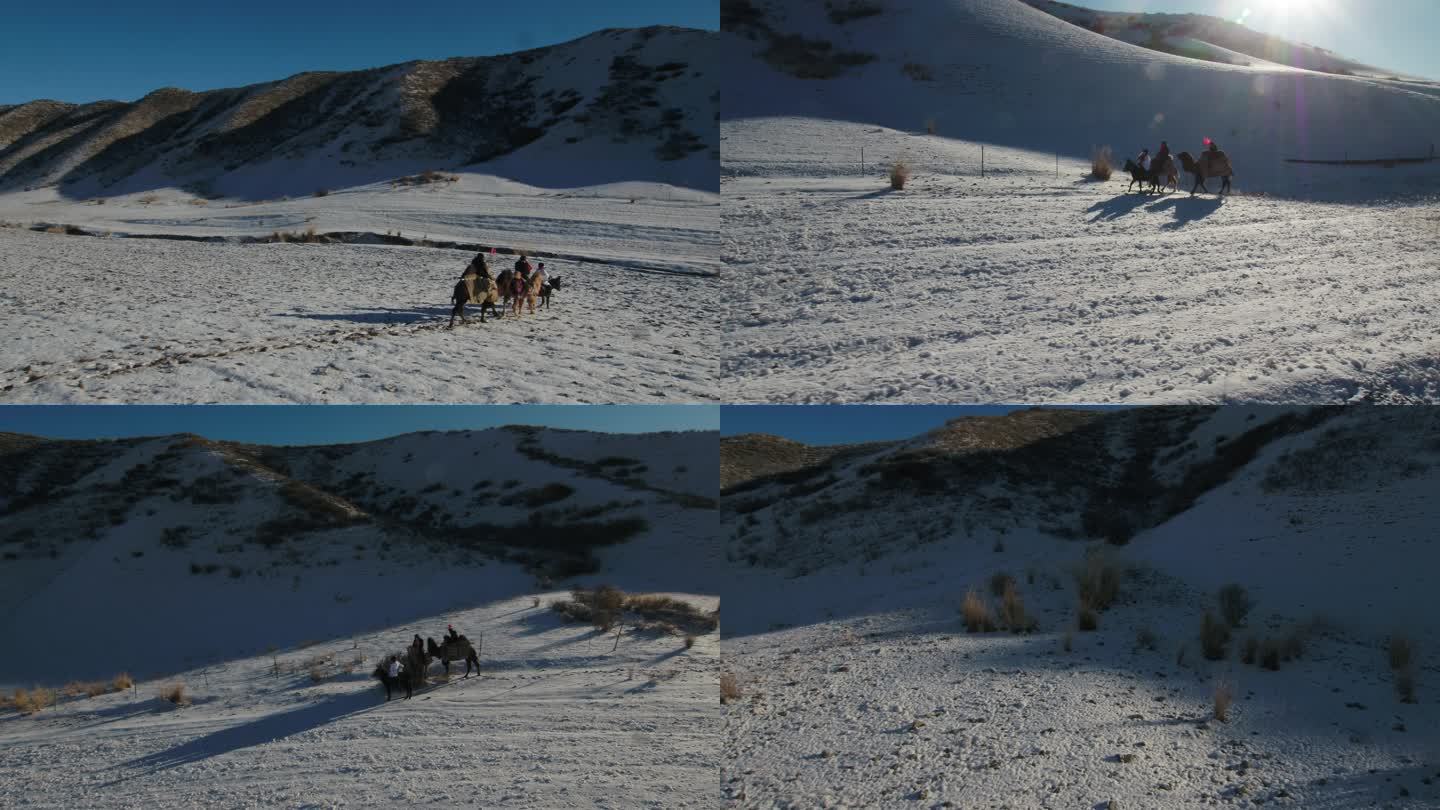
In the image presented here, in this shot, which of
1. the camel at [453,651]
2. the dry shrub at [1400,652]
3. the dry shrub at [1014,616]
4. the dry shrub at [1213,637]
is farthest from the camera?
the camel at [453,651]

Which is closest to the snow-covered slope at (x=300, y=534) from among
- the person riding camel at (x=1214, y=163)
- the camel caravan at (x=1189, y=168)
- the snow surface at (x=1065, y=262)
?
the snow surface at (x=1065, y=262)

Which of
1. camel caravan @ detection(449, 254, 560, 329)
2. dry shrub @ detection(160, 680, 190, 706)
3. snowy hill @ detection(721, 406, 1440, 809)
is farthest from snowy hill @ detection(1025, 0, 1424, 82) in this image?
dry shrub @ detection(160, 680, 190, 706)

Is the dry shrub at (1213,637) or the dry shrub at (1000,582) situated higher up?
the dry shrub at (1213,637)

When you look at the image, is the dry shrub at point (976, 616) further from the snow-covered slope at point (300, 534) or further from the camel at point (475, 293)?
the camel at point (475, 293)

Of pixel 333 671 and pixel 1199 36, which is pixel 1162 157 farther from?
pixel 1199 36

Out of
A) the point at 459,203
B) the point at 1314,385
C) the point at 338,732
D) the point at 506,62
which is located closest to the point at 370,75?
the point at 506,62

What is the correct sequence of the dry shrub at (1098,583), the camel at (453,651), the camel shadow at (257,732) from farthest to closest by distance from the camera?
1. the camel at (453,651)
2. the dry shrub at (1098,583)
3. the camel shadow at (257,732)

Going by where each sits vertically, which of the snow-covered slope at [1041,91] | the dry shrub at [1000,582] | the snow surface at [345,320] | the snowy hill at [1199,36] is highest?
the snowy hill at [1199,36]

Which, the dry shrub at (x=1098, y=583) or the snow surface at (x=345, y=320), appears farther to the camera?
the dry shrub at (x=1098, y=583)
